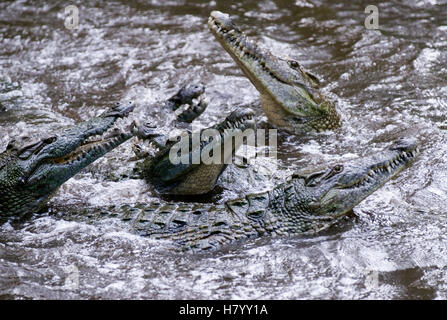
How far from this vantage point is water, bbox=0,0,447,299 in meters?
4.34

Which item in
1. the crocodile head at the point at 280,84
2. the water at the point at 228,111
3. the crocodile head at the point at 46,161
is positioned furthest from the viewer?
the crocodile head at the point at 280,84

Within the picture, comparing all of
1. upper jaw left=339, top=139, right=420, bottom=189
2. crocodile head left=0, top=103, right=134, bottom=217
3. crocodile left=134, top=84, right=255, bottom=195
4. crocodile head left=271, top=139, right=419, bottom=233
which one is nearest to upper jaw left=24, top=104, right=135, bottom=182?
crocodile head left=0, top=103, right=134, bottom=217

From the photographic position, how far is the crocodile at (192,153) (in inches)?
205

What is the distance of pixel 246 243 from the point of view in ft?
15.7

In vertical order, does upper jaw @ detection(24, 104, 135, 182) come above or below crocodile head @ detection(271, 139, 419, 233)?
above

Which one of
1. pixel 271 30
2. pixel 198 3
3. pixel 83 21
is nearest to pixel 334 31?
pixel 271 30

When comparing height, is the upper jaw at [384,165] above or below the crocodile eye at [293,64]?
below

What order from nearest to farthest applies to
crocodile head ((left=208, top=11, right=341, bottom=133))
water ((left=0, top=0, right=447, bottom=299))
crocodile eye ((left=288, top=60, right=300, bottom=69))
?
1. water ((left=0, top=0, right=447, bottom=299))
2. crocodile head ((left=208, top=11, right=341, bottom=133))
3. crocodile eye ((left=288, top=60, right=300, bottom=69))

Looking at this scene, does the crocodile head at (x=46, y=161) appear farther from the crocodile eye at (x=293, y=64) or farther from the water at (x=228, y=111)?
the crocodile eye at (x=293, y=64)

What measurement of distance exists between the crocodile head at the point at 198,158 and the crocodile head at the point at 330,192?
645mm

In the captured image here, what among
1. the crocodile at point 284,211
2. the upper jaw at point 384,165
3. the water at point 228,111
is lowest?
the water at point 228,111

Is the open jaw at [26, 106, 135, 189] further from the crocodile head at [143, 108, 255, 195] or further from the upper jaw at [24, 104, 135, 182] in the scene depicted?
the crocodile head at [143, 108, 255, 195]

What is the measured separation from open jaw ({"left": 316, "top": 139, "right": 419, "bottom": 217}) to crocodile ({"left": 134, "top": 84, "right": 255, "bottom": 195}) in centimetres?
76

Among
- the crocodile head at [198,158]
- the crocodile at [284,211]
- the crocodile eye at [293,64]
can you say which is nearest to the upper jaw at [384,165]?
the crocodile at [284,211]
